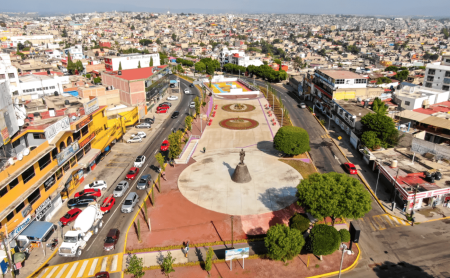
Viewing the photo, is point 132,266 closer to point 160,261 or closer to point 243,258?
point 160,261

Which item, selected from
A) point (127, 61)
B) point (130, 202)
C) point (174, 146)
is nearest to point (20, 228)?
point (130, 202)

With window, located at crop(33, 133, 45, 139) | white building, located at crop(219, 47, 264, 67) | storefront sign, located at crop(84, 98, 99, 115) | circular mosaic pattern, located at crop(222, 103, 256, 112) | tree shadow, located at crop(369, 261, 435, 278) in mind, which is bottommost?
tree shadow, located at crop(369, 261, 435, 278)

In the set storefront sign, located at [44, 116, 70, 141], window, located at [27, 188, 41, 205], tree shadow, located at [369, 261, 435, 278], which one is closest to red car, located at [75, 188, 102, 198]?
window, located at [27, 188, 41, 205]

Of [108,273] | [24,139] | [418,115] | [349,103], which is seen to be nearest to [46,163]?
[24,139]

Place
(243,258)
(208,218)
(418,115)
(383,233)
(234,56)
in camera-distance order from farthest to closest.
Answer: (234,56)
(418,115)
(208,218)
(383,233)
(243,258)

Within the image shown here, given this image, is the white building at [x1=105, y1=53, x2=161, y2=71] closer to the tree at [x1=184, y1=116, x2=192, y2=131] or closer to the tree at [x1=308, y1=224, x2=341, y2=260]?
the tree at [x1=184, y1=116, x2=192, y2=131]

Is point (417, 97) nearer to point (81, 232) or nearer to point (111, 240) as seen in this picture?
point (111, 240)

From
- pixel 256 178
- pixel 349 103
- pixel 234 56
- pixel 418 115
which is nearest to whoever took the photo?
pixel 256 178
